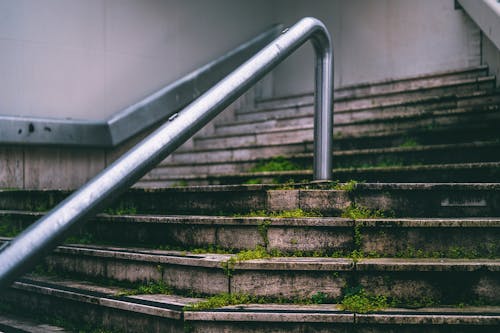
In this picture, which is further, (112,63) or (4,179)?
(112,63)

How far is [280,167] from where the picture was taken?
5059 mm

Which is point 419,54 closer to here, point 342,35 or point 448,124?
point 342,35

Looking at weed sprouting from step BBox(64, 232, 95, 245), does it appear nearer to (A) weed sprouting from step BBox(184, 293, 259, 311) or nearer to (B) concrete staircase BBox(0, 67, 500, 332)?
(B) concrete staircase BBox(0, 67, 500, 332)

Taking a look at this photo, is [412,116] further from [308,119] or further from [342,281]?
[342,281]

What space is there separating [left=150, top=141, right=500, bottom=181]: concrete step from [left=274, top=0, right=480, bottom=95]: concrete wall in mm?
2305

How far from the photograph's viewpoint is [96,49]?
5.83 m

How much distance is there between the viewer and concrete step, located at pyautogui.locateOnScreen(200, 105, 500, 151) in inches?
189

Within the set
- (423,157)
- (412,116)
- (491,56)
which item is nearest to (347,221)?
(423,157)

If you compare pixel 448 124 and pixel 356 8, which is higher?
pixel 356 8

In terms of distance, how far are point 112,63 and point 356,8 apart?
3.43 metres

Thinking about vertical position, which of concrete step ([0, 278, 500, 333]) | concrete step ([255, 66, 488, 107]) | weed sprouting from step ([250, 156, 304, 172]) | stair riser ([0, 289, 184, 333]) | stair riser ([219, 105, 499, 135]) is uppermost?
concrete step ([255, 66, 488, 107])

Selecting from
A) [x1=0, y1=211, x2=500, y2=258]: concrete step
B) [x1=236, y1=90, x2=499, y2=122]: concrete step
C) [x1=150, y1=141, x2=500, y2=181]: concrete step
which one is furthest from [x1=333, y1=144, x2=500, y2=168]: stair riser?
[x1=0, y1=211, x2=500, y2=258]: concrete step

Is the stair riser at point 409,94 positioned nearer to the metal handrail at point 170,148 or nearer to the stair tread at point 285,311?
the metal handrail at point 170,148

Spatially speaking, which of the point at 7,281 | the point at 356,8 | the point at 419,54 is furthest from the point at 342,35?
the point at 7,281
